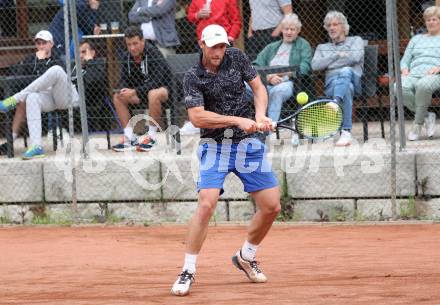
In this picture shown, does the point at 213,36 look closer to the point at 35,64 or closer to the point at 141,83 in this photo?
the point at 141,83

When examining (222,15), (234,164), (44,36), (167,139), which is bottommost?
(167,139)

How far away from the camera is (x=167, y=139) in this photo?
12.4m

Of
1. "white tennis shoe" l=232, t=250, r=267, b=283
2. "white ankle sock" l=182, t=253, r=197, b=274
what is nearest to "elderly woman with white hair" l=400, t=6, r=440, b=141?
"white tennis shoe" l=232, t=250, r=267, b=283

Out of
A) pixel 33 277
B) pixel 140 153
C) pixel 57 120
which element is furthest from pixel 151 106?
pixel 33 277

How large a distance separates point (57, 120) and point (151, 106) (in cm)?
142

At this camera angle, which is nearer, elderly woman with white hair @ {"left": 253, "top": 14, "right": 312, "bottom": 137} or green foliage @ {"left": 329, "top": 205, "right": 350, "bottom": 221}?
green foliage @ {"left": 329, "top": 205, "right": 350, "bottom": 221}

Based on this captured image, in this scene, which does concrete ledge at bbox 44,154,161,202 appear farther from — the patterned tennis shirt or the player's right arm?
the player's right arm

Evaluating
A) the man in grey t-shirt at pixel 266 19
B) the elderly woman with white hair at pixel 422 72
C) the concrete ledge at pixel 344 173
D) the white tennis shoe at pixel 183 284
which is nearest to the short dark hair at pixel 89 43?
the man in grey t-shirt at pixel 266 19

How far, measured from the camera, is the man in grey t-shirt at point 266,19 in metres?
12.7

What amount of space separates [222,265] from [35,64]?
4.48m

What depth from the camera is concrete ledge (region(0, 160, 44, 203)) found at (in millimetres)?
12578

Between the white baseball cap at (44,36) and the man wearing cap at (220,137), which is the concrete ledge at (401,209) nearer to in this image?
the man wearing cap at (220,137)

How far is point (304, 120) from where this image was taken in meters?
8.55

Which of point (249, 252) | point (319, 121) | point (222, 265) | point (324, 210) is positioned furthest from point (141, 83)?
point (249, 252)
